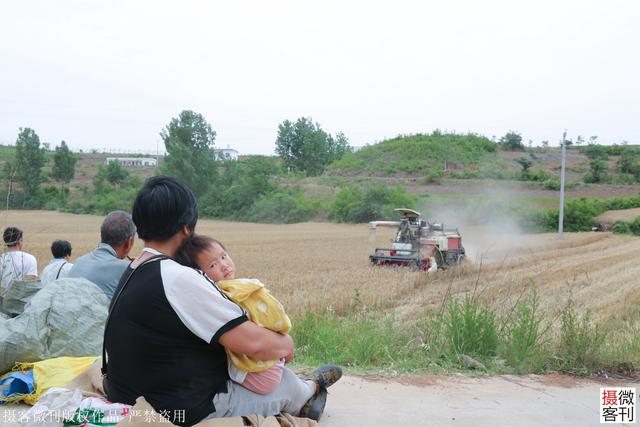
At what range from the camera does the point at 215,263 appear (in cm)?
336

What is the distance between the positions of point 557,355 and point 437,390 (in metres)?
1.65

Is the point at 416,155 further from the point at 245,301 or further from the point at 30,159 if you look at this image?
the point at 245,301

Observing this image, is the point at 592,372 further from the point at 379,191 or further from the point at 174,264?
the point at 379,191

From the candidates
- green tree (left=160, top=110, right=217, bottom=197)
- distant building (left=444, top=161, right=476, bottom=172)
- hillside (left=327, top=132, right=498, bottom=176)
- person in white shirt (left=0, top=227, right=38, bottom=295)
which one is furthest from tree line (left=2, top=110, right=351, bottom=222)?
person in white shirt (left=0, top=227, right=38, bottom=295)

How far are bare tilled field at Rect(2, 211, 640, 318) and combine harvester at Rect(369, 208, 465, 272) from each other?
68cm

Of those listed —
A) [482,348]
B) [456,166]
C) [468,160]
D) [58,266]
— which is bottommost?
[482,348]

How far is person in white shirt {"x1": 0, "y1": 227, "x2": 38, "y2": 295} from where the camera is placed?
21.3 ft

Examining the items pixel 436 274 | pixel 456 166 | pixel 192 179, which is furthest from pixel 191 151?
pixel 436 274

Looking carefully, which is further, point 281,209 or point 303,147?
point 303,147

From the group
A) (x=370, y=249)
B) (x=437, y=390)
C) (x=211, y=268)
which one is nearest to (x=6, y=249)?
(x=211, y=268)

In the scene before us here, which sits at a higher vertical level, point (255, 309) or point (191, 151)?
point (191, 151)

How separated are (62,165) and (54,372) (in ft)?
237

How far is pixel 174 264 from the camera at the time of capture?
294 centimetres

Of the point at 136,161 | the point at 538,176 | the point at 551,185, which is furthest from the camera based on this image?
the point at 136,161
